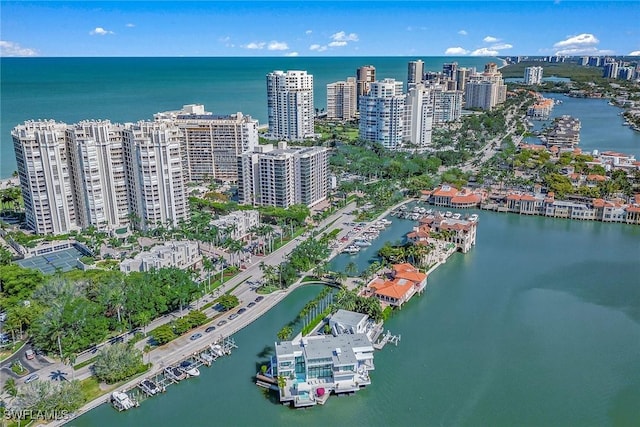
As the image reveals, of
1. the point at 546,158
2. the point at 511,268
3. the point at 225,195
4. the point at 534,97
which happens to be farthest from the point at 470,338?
the point at 534,97

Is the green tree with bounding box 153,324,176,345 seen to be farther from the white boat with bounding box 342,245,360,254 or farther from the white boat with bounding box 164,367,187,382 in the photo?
the white boat with bounding box 342,245,360,254

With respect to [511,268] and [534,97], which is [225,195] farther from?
[534,97]

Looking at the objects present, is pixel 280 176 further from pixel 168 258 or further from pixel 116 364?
pixel 116 364

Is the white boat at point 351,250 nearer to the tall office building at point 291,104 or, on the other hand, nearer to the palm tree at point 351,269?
the palm tree at point 351,269

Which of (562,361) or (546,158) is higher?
(546,158)

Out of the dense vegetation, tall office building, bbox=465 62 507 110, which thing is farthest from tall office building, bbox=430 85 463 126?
the dense vegetation

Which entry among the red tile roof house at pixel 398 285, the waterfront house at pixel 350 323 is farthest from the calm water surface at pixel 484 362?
the waterfront house at pixel 350 323
